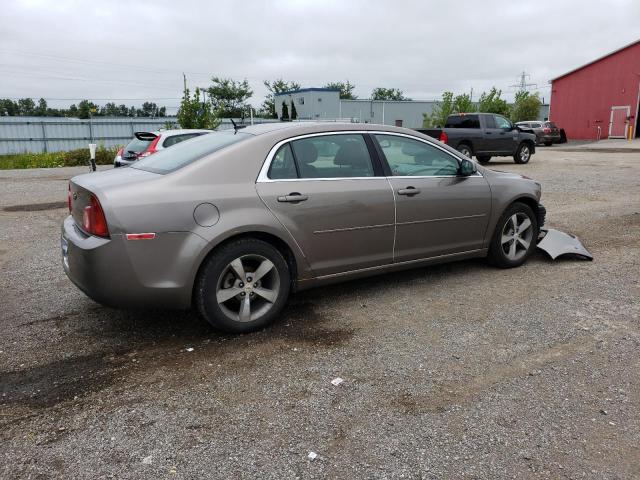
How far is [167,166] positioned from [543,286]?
143 inches

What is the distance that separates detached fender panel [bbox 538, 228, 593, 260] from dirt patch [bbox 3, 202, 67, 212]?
8897 millimetres

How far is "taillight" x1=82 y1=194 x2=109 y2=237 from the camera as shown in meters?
3.56

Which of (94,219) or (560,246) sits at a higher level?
(94,219)

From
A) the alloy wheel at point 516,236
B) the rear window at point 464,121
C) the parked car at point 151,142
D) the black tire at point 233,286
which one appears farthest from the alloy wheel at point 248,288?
the rear window at point 464,121

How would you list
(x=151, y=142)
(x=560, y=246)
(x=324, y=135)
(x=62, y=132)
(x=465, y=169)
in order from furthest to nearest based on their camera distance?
1. (x=62, y=132)
2. (x=151, y=142)
3. (x=560, y=246)
4. (x=465, y=169)
5. (x=324, y=135)

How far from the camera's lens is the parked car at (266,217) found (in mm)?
3613

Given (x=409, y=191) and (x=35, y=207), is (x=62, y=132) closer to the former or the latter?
(x=35, y=207)

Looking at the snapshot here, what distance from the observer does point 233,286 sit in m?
3.94

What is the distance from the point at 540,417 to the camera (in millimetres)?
2918

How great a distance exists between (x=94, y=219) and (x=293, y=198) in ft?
4.72

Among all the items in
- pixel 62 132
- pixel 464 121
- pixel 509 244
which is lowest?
pixel 509 244

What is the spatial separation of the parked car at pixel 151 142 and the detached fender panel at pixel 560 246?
6705 millimetres

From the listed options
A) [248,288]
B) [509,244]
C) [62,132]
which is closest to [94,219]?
[248,288]

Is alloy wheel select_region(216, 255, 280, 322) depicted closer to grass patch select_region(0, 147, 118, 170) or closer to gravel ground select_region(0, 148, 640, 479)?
gravel ground select_region(0, 148, 640, 479)
